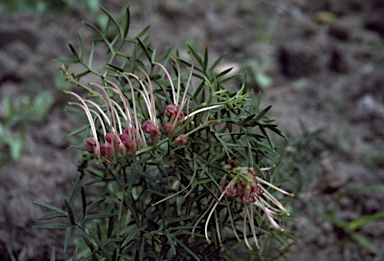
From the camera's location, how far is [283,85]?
277 centimetres

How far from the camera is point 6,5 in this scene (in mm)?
2877

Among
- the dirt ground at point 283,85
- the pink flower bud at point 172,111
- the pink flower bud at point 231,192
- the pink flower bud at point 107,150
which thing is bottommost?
the pink flower bud at point 231,192

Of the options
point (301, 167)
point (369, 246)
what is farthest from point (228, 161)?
point (369, 246)

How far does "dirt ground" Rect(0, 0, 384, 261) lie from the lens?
181 centimetres

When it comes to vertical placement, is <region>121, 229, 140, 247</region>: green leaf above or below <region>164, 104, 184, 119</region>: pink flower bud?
below

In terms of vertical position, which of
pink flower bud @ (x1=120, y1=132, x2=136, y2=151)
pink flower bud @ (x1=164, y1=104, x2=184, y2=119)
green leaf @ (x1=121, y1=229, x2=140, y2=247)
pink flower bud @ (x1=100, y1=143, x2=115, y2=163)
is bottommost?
green leaf @ (x1=121, y1=229, x2=140, y2=247)

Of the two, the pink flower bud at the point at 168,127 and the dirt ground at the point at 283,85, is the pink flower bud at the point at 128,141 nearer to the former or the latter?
the pink flower bud at the point at 168,127

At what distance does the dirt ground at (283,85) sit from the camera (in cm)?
181

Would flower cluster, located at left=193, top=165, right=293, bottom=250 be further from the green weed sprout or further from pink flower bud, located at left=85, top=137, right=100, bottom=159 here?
pink flower bud, located at left=85, top=137, right=100, bottom=159

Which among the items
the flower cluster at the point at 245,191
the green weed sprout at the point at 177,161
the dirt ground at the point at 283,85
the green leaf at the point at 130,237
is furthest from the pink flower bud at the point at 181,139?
the dirt ground at the point at 283,85

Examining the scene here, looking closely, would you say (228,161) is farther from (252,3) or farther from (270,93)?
(252,3)

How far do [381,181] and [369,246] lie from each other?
0.43 m

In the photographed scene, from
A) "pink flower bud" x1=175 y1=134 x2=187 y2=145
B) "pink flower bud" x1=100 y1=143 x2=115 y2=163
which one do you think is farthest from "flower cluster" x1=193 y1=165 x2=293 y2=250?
"pink flower bud" x1=100 y1=143 x2=115 y2=163

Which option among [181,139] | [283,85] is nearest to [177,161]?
[181,139]
